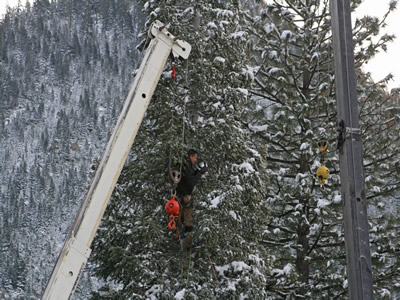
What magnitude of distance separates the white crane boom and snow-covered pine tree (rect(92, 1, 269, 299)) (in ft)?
5.01

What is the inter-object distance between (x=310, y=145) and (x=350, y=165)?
22.2 feet

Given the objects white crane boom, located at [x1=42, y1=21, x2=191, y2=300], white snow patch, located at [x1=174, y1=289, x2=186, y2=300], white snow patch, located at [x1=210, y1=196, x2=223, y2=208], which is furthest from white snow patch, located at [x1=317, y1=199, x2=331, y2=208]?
white crane boom, located at [x1=42, y1=21, x2=191, y2=300]

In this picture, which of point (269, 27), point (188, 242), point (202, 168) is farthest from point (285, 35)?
point (188, 242)

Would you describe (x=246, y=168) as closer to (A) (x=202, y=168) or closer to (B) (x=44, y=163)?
(A) (x=202, y=168)

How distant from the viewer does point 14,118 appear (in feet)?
599

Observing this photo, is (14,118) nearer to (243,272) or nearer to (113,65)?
(113,65)

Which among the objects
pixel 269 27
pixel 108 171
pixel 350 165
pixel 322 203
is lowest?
pixel 108 171

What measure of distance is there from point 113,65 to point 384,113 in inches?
7402

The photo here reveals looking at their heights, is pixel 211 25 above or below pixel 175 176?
above

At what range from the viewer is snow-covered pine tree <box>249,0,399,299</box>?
1227cm

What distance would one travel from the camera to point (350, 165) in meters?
5.50

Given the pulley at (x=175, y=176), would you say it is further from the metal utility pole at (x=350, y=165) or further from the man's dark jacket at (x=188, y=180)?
the metal utility pole at (x=350, y=165)

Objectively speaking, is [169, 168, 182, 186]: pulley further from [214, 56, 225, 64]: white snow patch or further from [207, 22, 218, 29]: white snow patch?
[207, 22, 218, 29]: white snow patch

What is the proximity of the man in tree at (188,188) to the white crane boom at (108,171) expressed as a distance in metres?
2.06
